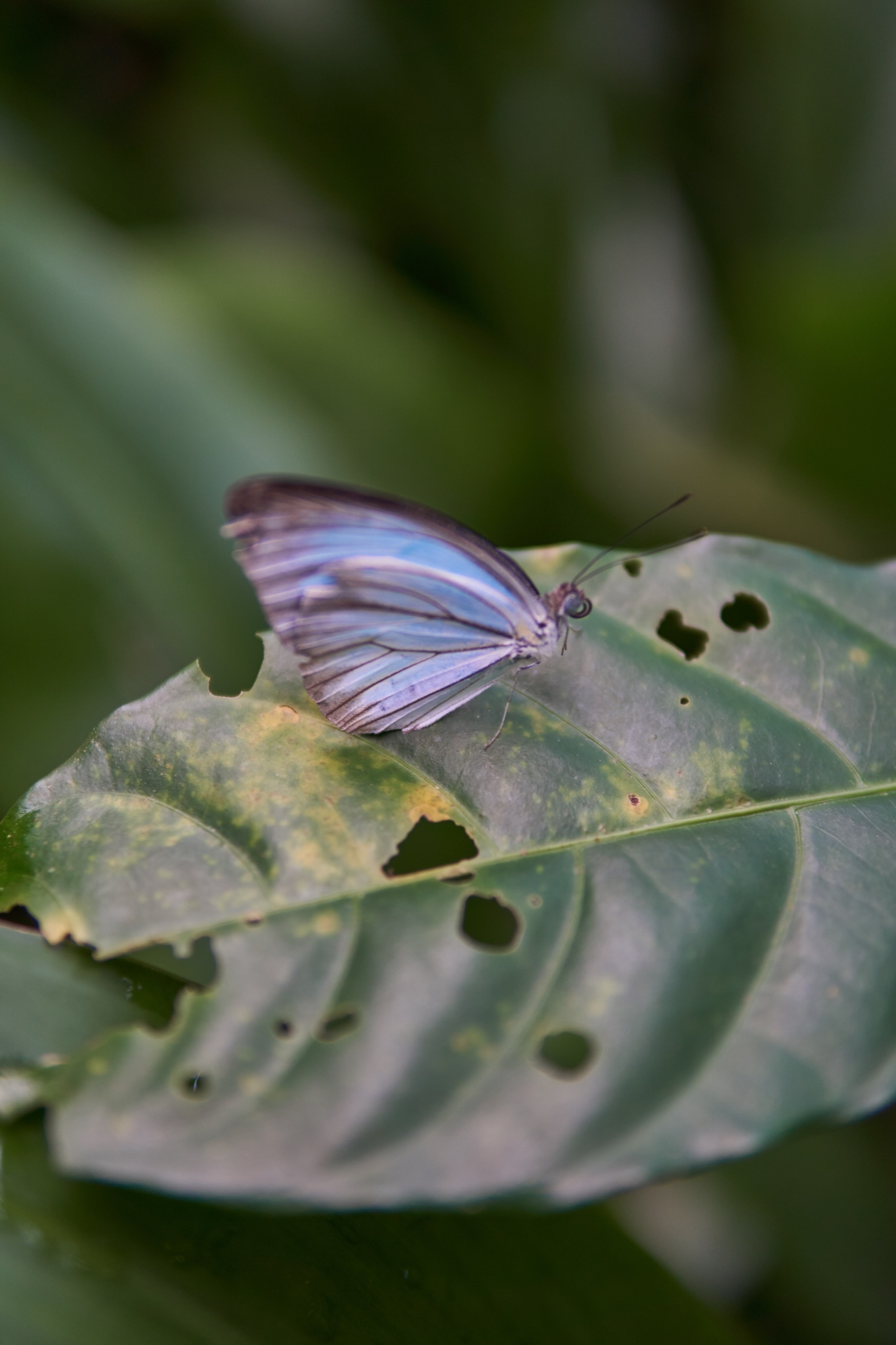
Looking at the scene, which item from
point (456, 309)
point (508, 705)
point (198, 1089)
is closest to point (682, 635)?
point (508, 705)

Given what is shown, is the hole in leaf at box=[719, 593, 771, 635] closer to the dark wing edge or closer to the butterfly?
the butterfly

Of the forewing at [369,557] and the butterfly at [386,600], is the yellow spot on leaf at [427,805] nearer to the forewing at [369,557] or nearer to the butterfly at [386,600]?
the butterfly at [386,600]

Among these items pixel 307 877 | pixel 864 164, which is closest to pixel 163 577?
pixel 307 877

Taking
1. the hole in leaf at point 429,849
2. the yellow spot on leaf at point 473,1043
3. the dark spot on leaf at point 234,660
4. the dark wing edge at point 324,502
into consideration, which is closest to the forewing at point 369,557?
the dark wing edge at point 324,502

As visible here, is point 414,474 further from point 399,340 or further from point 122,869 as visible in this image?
point 122,869

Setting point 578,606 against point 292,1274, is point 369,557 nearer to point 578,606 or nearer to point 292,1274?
point 578,606

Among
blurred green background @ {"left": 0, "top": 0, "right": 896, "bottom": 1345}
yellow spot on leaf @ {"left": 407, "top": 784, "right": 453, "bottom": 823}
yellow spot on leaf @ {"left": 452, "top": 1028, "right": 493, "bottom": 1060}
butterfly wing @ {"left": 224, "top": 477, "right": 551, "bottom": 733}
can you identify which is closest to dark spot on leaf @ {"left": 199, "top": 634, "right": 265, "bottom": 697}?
blurred green background @ {"left": 0, "top": 0, "right": 896, "bottom": 1345}
